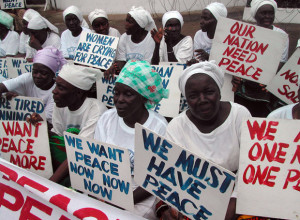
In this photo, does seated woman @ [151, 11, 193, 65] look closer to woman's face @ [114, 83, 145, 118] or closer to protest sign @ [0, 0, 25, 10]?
woman's face @ [114, 83, 145, 118]

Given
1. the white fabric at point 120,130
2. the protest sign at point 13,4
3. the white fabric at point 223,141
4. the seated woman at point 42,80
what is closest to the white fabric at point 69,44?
the seated woman at point 42,80

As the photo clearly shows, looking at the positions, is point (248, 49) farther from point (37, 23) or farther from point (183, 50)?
point (37, 23)

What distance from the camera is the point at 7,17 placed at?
592 cm

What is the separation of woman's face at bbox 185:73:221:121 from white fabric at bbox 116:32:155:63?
2448 mm

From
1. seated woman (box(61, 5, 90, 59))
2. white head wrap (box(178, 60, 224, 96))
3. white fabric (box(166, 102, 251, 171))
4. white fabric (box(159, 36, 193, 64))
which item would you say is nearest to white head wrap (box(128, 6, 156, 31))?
white fabric (box(159, 36, 193, 64))

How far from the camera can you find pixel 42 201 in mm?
2059

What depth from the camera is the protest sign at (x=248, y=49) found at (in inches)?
114

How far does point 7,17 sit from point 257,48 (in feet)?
17.3

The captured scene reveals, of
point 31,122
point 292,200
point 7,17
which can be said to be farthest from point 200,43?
point 7,17

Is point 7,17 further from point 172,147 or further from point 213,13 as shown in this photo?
point 172,147

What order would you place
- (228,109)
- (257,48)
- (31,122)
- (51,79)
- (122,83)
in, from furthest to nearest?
(51,79)
(257,48)
(31,122)
(122,83)
(228,109)

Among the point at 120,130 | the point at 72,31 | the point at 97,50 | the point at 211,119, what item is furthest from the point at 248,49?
the point at 72,31

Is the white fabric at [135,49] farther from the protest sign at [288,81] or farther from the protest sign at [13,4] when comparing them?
the protest sign at [13,4]

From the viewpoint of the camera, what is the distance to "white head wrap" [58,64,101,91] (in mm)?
2803
